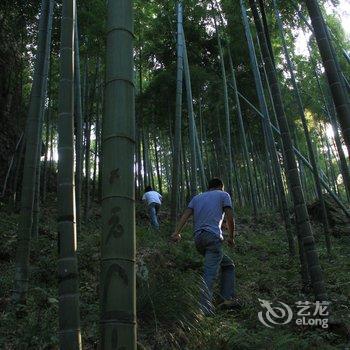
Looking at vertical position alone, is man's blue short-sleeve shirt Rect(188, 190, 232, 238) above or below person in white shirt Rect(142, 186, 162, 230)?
below

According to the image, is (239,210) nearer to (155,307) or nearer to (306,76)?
(306,76)

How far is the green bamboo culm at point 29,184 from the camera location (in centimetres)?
355

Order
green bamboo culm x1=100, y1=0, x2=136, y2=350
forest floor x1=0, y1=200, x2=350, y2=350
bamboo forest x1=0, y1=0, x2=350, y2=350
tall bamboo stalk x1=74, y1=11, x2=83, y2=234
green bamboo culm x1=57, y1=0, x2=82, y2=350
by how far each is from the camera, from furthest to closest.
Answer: tall bamboo stalk x1=74, y1=11, x2=83, y2=234
forest floor x1=0, y1=200, x2=350, y2=350
green bamboo culm x1=57, y1=0, x2=82, y2=350
bamboo forest x1=0, y1=0, x2=350, y2=350
green bamboo culm x1=100, y1=0, x2=136, y2=350

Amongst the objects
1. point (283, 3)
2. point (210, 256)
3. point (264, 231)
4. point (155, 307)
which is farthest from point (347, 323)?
point (264, 231)

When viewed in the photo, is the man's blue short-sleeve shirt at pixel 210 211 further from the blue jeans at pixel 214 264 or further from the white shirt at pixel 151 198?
the white shirt at pixel 151 198

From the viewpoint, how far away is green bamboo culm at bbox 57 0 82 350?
6.92 feet

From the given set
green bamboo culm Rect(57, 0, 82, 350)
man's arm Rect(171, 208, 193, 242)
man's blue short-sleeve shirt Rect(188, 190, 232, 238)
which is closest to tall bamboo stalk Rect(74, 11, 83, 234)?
man's arm Rect(171, 208, 193, 242)

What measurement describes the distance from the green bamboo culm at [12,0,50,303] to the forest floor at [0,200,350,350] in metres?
0.20

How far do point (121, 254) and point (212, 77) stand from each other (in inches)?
403

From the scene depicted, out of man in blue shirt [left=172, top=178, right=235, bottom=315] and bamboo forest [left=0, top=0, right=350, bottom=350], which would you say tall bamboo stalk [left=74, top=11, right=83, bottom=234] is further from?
man in blue shirt [left=172, top=178, right=235, bottom=315]

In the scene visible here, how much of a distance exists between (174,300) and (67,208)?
1.15 metres

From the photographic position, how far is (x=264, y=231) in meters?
9.86

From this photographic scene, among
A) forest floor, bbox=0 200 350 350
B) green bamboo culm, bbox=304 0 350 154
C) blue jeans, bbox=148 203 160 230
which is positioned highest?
blue jeans, bbox=148 203 160 230

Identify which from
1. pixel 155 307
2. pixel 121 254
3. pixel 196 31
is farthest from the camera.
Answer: pixel 196 31
